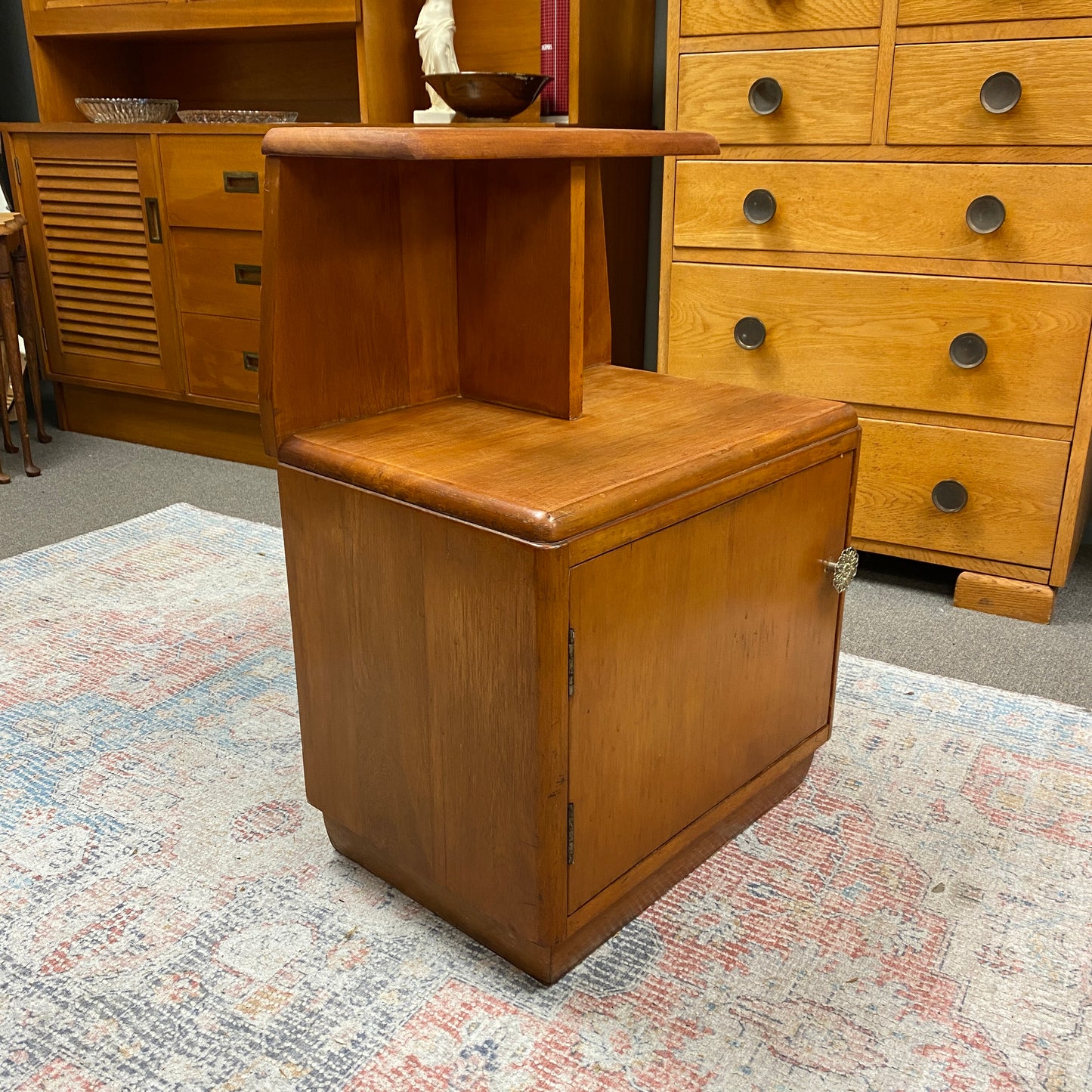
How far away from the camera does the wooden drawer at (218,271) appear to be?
8.11 ft

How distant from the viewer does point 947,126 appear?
164 centimetres

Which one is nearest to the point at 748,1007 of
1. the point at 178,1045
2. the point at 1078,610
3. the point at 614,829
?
the point at 614,829

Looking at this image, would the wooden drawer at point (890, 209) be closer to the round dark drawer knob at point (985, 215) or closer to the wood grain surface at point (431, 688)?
the round dark drawer knob at point (985, 215)

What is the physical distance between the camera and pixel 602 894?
38.8 inches

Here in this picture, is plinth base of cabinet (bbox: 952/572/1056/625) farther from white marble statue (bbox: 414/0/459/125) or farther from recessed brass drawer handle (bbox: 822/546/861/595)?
white marble statue (bbox: 414/0/459/125)

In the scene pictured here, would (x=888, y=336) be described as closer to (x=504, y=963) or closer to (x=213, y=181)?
→ (x=504, y=963)

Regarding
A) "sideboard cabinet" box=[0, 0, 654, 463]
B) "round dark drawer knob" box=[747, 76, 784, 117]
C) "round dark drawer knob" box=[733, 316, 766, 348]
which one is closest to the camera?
"round dark drawer knob" box=[747, 76, 784, 117]

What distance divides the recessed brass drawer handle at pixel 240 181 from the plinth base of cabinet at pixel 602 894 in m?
1.71

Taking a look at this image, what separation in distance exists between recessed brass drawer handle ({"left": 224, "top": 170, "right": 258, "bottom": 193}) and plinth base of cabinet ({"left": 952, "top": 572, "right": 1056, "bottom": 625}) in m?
1.72

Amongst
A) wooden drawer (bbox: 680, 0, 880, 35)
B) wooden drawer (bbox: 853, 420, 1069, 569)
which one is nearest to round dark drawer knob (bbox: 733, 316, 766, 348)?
wooden drawer (bbox: 853, 420, 1069, 569)

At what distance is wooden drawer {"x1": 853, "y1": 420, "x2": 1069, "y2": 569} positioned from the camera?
67.9 inches

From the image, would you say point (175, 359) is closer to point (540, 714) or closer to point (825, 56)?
point (825, 56)

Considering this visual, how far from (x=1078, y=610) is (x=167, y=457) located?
A: 2157 millimetres

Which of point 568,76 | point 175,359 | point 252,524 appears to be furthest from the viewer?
point 175,359
